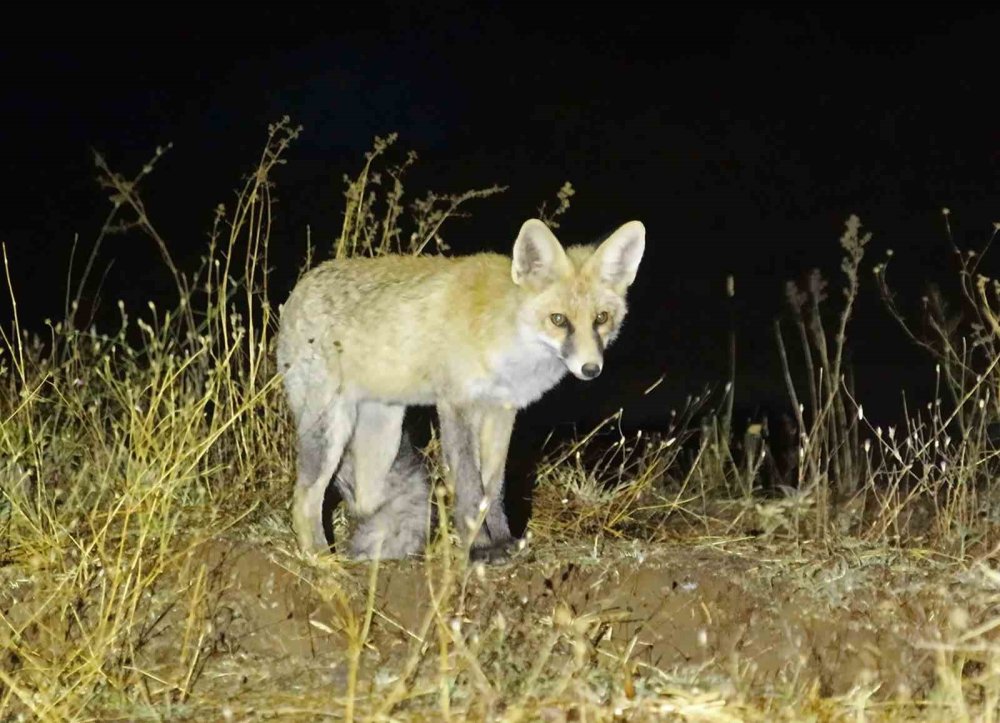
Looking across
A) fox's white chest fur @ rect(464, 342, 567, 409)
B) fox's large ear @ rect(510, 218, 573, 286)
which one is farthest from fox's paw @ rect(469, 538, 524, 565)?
fox's large ear @ rect(510, 218, 573, 286)

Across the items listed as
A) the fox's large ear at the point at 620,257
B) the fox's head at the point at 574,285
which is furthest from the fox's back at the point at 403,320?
the fox's large ear at the point at 620,257

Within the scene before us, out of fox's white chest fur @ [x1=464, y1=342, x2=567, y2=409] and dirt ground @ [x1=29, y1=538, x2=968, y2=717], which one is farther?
fox's white chest fur @ [x1=464, y1=342, x2=567, y2=409]

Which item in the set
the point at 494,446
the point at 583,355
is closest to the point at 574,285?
the point at 583,355

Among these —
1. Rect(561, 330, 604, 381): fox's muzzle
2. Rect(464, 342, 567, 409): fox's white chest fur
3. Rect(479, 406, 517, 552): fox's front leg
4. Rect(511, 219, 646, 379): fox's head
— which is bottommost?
Rect(479, 406, 517, 552): fox's front leg

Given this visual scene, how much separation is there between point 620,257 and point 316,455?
145 centimetres

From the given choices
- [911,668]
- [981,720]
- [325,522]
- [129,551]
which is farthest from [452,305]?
[981,720]

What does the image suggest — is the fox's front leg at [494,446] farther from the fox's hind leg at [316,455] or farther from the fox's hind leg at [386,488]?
the fox's hind leg at [316,455]

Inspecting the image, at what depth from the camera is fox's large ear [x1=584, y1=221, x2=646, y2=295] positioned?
498 cm

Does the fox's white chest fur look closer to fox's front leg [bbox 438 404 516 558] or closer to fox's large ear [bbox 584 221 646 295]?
fox's front leg [bbox 438 404 516 558]

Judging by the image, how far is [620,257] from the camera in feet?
16.6

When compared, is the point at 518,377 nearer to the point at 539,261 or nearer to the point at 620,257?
the point at 539,261

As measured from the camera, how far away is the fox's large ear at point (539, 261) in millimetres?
4879

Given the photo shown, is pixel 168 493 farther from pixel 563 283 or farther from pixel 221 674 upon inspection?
pixel 563 283

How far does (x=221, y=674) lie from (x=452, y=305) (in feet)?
5.70
